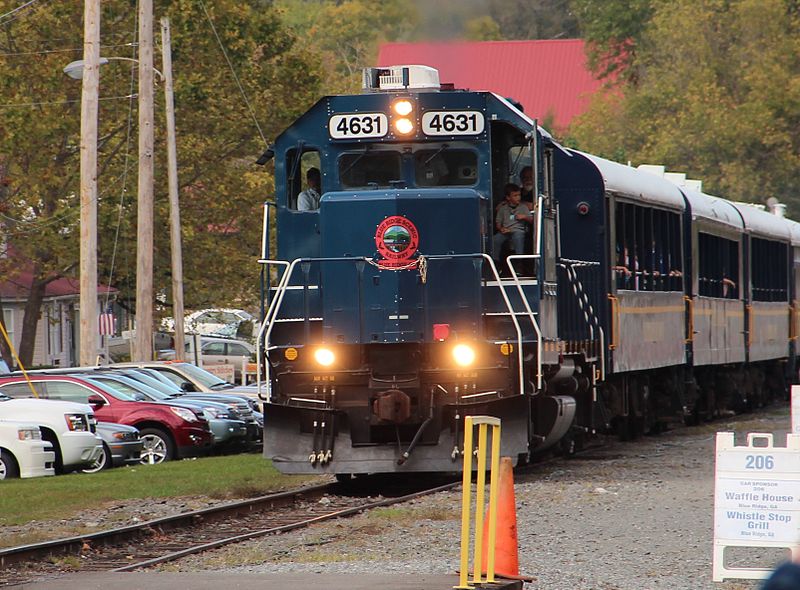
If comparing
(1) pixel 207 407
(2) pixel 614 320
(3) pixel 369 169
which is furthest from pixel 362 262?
(1) pixel 207 407

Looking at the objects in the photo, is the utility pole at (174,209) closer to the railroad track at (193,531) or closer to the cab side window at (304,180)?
the railroad track at (193,531)

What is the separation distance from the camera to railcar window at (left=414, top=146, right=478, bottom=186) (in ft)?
58.0

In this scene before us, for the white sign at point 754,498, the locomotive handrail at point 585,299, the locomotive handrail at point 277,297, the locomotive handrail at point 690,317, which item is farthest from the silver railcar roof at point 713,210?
the white sign at point 754,498

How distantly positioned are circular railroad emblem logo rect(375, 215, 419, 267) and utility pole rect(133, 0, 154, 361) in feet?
49.7

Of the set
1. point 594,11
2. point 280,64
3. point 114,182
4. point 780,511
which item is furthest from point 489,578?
point 594,11

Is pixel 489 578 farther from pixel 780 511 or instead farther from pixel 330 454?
pixel 330 454

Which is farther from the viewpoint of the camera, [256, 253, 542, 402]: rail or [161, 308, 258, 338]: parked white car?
[161, 308, 258, 338]: parked white car

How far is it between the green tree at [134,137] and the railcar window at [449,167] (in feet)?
78.1

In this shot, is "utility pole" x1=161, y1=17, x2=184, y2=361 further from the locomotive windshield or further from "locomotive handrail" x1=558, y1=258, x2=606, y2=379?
the locomotive windshield

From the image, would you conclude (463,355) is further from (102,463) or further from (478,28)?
(102,463)

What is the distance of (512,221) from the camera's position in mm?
17703

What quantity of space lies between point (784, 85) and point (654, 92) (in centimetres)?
643

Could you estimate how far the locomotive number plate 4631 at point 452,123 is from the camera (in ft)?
57.7

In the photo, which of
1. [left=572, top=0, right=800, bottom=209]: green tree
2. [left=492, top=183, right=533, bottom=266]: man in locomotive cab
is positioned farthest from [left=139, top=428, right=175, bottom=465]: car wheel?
[left=572, top=0, right=800, bottom=209]: green tree
